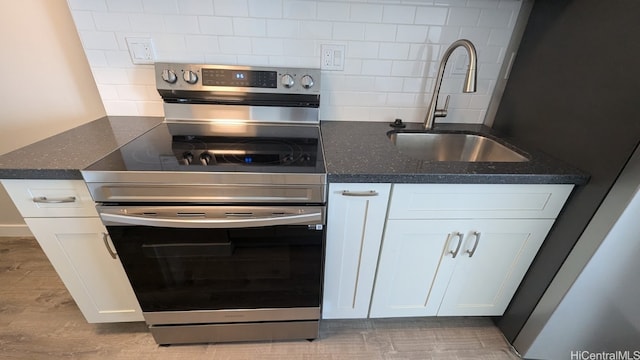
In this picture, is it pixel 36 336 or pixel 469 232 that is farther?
pixel 36 336

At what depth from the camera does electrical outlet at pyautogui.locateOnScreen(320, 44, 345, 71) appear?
4.03ft

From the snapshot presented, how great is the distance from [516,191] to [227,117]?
125cm

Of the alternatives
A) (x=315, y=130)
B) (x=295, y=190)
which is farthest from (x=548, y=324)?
(x=315, y=130)

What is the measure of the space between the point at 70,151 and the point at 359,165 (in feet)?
3.31

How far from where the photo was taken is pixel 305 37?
1.21m

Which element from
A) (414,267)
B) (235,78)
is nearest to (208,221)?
(235,78)

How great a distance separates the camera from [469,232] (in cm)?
101

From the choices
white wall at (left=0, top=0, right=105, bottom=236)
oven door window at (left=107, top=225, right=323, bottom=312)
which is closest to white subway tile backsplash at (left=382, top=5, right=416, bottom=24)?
oven door window at (left=107, top=225, right=323, bottom=312)

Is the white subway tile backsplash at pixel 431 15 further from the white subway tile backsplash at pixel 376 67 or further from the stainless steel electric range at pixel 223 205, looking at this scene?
the stainless steel electric range at pixel 223 205

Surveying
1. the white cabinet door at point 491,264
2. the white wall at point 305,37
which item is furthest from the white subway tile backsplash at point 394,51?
the white cabinet door at point 491,264

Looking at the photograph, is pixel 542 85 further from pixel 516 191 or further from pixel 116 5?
pixel 116 5

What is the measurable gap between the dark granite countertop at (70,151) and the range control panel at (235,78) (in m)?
0.24
